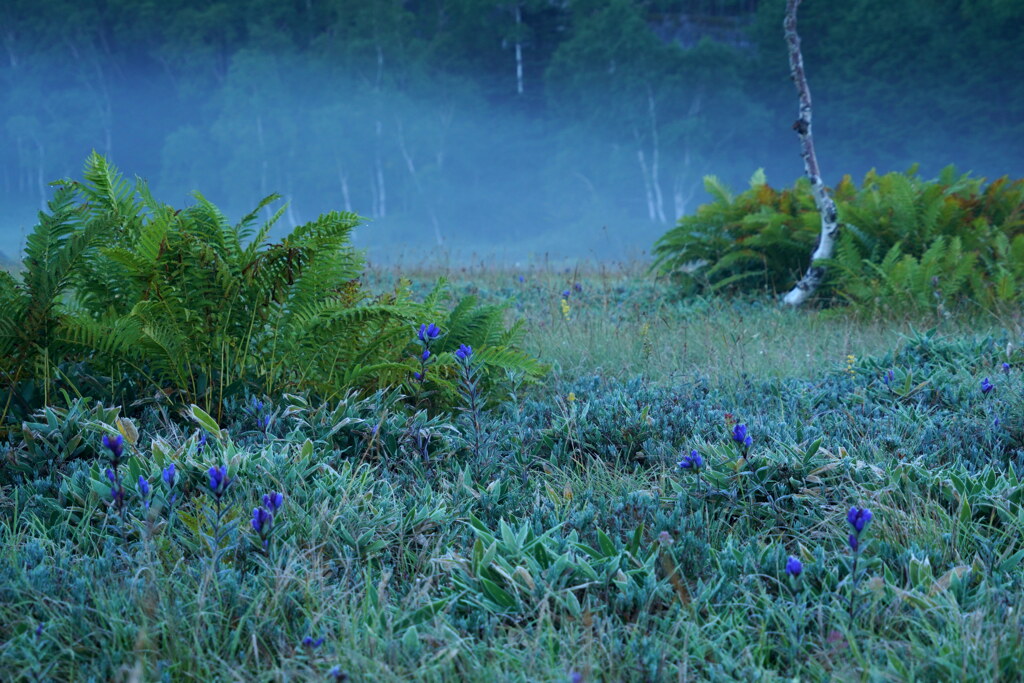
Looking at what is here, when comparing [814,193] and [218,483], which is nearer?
[218,483]

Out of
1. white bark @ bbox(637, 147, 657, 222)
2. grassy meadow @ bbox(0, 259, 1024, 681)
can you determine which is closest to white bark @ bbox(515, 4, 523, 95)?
white bark @ bbox(637, 147, 657, 222)

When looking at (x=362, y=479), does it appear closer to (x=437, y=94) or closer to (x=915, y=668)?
(x=915, y=668)

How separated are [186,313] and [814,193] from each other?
6.55 m

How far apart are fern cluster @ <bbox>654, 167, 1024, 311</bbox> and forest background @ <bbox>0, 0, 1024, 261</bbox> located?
26.7 meters

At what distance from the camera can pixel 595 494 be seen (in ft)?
9.36

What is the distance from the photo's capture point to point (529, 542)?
239 cm

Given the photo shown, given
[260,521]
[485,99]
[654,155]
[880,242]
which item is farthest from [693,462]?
[485,99]

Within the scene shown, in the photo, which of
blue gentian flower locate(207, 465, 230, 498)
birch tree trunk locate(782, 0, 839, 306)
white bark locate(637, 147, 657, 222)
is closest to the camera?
blue gentian flower locate(207, 465, 230, 498)

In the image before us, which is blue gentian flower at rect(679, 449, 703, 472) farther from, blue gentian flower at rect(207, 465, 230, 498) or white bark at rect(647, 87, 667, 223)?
white bark at rect(647, 87, 667, 223)

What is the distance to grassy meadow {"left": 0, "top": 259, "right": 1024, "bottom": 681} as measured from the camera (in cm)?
182

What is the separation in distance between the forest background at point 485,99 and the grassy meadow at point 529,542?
1301 inches

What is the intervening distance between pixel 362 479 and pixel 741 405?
7.06 ft

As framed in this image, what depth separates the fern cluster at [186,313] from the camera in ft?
11.3

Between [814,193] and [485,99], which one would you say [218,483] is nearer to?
[814,193]
